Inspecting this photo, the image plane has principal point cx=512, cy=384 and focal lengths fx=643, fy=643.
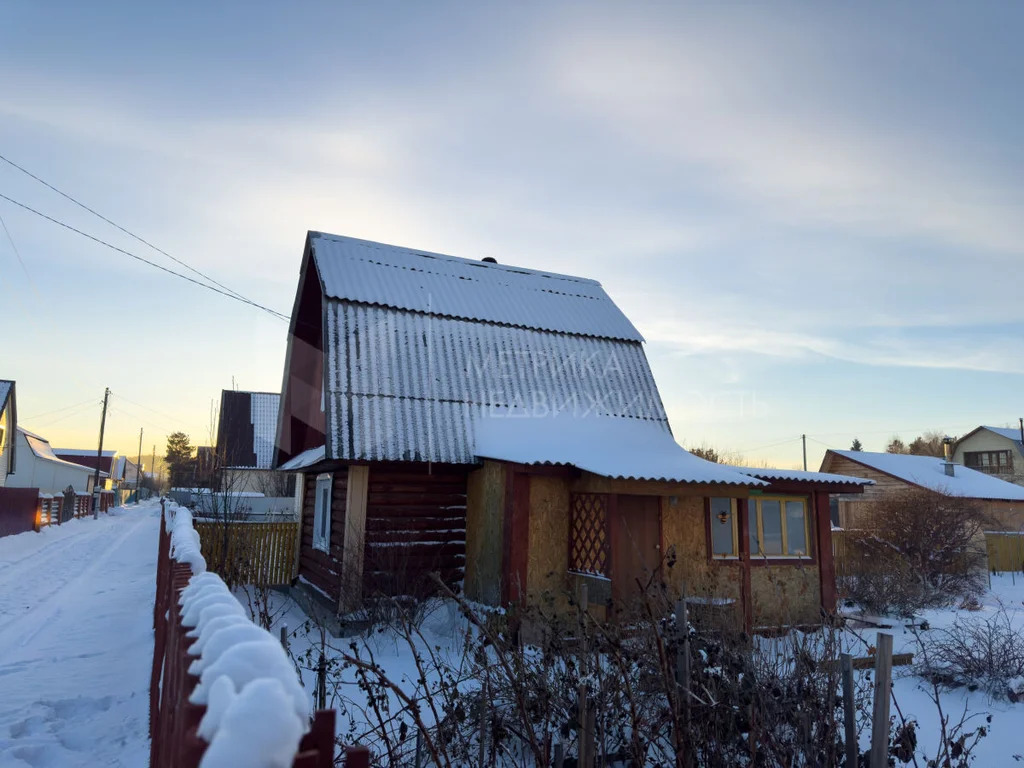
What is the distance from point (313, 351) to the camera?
625 inches

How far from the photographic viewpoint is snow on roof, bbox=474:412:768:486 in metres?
10.1

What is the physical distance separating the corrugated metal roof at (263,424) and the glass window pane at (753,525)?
24.2 m

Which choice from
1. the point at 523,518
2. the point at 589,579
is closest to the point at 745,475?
the point at 589,579

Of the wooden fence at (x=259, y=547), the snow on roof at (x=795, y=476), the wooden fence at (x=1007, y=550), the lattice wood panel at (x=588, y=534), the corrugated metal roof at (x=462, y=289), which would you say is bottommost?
the wooden fence at (x=1007, y=550)

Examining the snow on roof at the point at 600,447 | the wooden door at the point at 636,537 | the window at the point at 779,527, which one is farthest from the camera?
the window at the point at 779,527

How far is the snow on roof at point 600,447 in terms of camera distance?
1007 centimetres

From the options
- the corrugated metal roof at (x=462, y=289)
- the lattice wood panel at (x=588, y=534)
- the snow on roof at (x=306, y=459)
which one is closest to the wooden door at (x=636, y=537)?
the lattice wood panel at (x=588, y=534)

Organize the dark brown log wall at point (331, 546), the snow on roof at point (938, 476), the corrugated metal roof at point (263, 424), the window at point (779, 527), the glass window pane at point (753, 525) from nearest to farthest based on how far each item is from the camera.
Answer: the dark brown log wall at point (331, 546) → the glass window pane at point (753, 525) → the window at point (779, 527) → the snow on roof at point (938, 476) → the corrugated metal roof at point (263, 424)

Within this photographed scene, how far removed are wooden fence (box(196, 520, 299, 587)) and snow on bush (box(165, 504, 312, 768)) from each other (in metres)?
12.9

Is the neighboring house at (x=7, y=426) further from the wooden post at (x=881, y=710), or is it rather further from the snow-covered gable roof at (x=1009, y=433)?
the snow-covered gable roof at (x=1009, y=433)

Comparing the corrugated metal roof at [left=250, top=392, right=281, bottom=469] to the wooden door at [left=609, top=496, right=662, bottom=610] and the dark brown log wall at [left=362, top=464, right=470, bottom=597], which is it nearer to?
the dark brown log wall at [left=362, top=464, right=470, bottom=597]

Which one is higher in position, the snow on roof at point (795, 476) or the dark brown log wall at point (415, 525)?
the snow on roof at point (795, 476)

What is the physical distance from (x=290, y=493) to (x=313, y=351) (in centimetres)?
2098

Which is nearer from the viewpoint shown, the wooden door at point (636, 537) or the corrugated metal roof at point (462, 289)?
the wooden door at point (636, 537)
